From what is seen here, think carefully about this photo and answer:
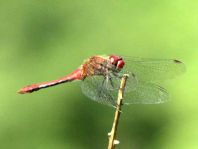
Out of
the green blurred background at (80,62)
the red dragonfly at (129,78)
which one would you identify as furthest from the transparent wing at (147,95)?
the green blurred background at (80,62)

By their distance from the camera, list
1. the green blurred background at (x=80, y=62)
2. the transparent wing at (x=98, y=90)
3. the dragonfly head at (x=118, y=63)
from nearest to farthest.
A: the transparent wing at (x=98, y=90)
the dragonfly head at (x=118, y=63)
the green blurred background at (x=80, y=62)

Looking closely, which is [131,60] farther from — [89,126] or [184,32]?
[184,32]

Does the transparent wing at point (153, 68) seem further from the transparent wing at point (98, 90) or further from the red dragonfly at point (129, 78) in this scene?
the transparent wing at point (98, 90)

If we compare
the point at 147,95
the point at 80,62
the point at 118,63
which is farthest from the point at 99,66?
the point at 80,62

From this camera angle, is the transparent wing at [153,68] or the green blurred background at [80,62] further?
the green blurred background at [80,62]

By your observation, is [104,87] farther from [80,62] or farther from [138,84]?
[80,62]

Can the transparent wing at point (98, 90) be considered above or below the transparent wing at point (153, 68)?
below

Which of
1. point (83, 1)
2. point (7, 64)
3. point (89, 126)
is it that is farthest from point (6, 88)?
point (83, 1)
